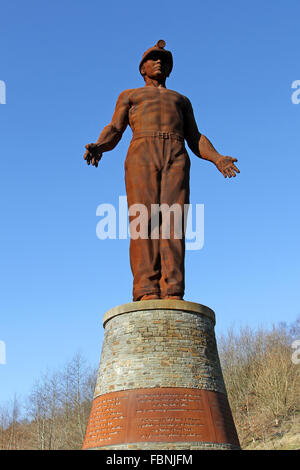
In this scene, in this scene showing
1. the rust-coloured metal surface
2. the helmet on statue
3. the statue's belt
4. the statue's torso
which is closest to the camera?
the rust-coloured metal surface

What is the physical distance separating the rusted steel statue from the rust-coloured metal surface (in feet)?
6.41

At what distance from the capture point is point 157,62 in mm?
12148

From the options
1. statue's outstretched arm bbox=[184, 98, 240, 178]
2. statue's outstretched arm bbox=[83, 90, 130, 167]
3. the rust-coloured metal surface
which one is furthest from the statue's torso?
the rust-coloured metal surface

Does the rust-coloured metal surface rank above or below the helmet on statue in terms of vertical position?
below

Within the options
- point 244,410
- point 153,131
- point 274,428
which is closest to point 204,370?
point 153,131

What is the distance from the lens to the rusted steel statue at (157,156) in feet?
34.8

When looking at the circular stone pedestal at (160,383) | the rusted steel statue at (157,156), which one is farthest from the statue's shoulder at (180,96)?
the circular stone pedestal at (160,383)

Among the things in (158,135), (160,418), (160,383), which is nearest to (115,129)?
(158,135)

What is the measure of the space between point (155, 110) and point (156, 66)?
4.07 feet

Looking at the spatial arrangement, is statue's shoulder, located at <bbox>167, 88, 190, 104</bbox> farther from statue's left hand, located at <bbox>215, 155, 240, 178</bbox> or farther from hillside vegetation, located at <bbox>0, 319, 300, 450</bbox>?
hillside vegetation, located at <bbox>0, 319, 300, 450</bbox>

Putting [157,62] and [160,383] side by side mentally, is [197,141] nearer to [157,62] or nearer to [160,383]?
[157,62]

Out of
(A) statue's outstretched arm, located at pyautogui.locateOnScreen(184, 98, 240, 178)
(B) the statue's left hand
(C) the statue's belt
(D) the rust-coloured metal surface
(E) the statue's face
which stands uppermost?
(E) the statue's face

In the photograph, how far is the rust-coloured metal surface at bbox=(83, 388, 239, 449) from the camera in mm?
8508
